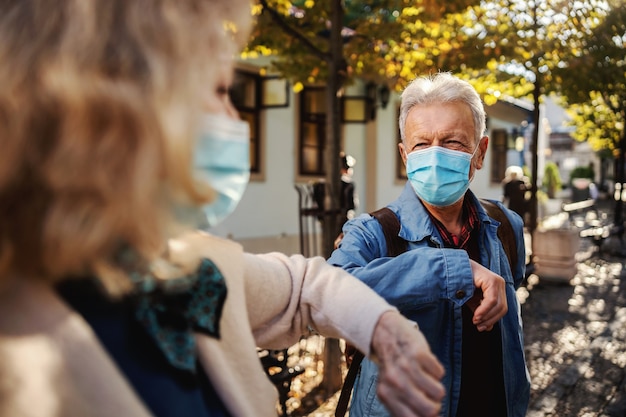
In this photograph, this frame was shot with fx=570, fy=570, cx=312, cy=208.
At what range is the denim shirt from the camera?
159 cm

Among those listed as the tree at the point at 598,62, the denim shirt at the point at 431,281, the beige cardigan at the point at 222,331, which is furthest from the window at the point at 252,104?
the beige cardigan at the point at 222,331

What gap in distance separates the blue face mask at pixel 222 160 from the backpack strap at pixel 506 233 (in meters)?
1.38

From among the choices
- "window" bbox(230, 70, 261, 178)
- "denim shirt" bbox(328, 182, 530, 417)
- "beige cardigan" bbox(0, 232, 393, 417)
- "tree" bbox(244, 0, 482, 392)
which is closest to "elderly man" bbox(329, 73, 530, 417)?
"denim shirt" bbox(328, 182, 530, 417)

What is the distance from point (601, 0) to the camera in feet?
22.3

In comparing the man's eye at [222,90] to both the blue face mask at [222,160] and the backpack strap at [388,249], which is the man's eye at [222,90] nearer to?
the blue face mask at [222,160]

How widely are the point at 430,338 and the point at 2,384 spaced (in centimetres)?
134

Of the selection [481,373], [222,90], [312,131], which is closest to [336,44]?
[481,373]

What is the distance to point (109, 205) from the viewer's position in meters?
0.81

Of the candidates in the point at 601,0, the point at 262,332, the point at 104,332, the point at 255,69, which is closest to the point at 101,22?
Answer: the point at 104,332

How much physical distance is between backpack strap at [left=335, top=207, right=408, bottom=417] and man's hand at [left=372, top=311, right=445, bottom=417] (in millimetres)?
699

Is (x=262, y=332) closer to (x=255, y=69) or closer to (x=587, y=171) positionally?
(x=255, y=69)

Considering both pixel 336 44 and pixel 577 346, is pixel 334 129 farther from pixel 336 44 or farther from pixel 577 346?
pixel 577 346

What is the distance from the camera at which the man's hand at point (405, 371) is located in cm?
103

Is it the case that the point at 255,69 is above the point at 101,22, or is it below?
above
